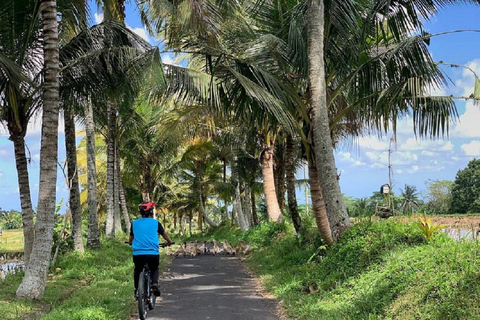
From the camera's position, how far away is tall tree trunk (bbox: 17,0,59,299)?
305 inches

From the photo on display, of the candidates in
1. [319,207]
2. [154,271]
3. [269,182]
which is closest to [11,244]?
[269,182]

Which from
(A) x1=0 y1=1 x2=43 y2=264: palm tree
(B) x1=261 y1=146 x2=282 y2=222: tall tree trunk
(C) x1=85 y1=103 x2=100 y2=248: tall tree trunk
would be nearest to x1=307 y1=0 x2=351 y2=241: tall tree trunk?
(A) x1=0 y1=1 x2=43 y2=264: palm tree

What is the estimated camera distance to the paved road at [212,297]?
677 centimetres

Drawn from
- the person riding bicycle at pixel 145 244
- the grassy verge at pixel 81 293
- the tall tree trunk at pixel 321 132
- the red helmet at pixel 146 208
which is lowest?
the grassy verge at pixel 81 293

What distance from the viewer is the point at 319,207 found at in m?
9.23

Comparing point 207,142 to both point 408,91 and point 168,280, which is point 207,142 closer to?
point 168,280

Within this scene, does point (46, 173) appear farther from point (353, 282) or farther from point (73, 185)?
point (353, 282)

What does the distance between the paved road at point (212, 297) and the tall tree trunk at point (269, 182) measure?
194 inches

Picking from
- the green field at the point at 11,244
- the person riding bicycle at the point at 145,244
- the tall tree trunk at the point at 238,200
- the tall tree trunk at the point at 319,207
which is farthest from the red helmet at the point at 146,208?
the green field at the point at 11,244

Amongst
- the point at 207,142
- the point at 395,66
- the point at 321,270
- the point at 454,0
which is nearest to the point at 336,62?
the point at 395,66

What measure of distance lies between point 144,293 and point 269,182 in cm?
1110

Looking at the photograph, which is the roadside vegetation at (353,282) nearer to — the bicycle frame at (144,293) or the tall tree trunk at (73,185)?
the bicycle frame at (144,293)

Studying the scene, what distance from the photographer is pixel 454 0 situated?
822 centimetres

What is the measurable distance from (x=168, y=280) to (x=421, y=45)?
7519mm
